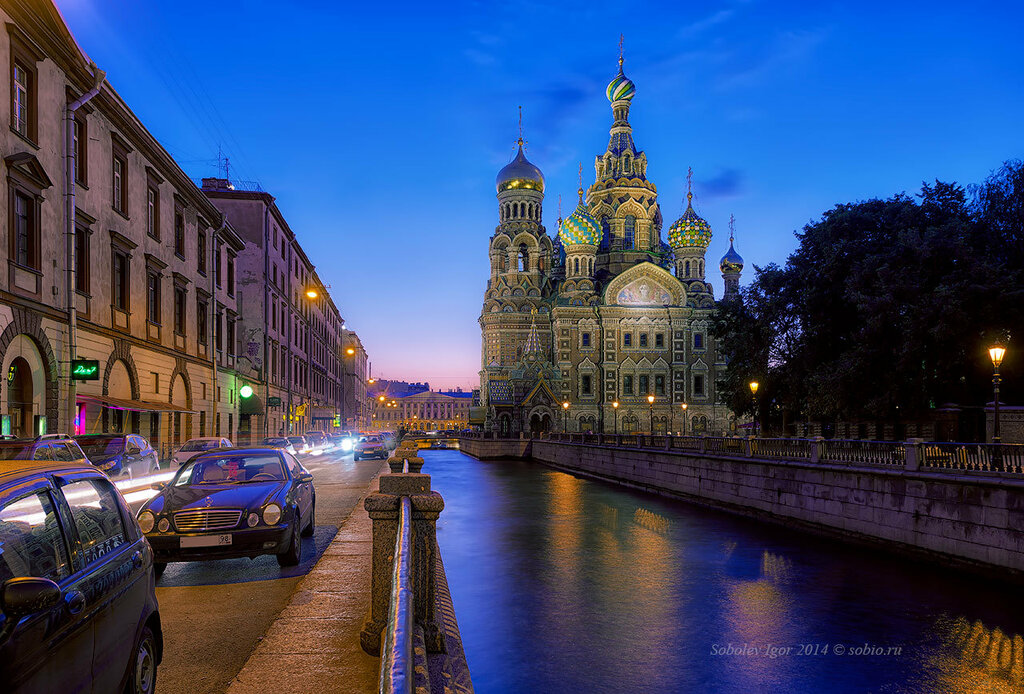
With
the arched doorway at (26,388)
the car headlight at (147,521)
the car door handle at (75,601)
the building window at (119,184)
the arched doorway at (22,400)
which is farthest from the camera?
the building window at (119,184)

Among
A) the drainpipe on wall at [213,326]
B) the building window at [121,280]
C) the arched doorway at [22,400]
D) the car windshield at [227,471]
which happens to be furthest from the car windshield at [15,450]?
the drainpipe on wall at [213,326]

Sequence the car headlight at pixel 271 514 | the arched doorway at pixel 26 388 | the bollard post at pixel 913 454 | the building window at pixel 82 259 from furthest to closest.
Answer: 1. the building window at pixel 82 259
2. the arched doorway at pixel 26 388
3. the bollard post at pixel 913 454
4. the car headlight at pixel 271 514

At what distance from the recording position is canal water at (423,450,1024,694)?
10164mm

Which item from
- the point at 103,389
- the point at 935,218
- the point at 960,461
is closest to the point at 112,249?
the point at 103,389

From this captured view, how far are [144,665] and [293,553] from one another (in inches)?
219

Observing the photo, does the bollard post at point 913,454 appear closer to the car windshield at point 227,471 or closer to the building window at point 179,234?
the car windshield at point 227,471

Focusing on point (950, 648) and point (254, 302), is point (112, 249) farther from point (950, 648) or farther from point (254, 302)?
point (950, 648)

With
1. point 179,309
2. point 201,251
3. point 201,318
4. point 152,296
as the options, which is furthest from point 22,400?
point 201,251

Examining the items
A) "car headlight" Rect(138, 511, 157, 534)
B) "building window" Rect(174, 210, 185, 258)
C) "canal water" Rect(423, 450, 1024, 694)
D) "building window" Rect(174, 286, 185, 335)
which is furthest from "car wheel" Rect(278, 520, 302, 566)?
"building window" Rect(174, 210, 185, 258)

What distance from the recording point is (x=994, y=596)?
13.7 metres

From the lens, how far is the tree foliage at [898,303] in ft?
83.9

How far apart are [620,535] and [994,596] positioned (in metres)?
9.87

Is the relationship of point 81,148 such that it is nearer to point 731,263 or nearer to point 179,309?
point 179,309

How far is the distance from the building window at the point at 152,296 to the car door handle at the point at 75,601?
89.2 ft
